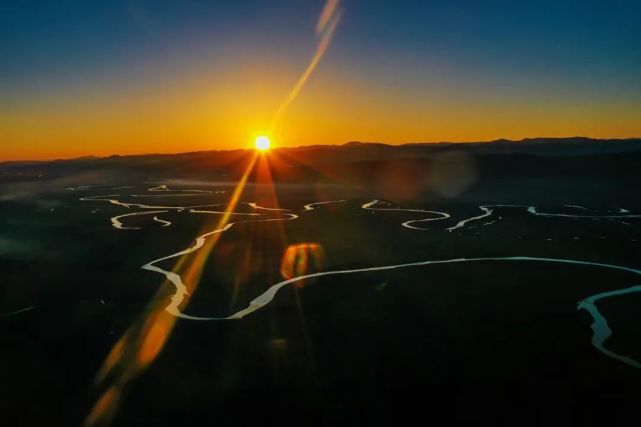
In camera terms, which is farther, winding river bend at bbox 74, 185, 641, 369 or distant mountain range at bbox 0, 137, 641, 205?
distant mountain range at bbox 0, 137, 641, 205

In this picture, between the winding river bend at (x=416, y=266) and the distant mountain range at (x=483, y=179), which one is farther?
the distant mountain range at (x=483, y=179)

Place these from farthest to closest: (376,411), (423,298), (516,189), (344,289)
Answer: (516,189) < (344,289) < (423,298) < (376,411)

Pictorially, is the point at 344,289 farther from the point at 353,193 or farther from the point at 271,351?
the point at 353,193

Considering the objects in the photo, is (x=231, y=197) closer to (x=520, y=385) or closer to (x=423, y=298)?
(x=423, y=298)

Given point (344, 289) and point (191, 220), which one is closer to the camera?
point (344, 289)

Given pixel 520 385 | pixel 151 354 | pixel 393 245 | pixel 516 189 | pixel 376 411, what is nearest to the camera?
pixel 376 411

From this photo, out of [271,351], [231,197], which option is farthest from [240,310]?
[231,197]

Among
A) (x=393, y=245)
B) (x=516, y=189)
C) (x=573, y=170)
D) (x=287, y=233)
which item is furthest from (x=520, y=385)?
(x=573, y=170)

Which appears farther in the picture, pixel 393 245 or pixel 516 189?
pixel 516 189

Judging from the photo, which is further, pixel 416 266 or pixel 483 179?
pixel 483 179
